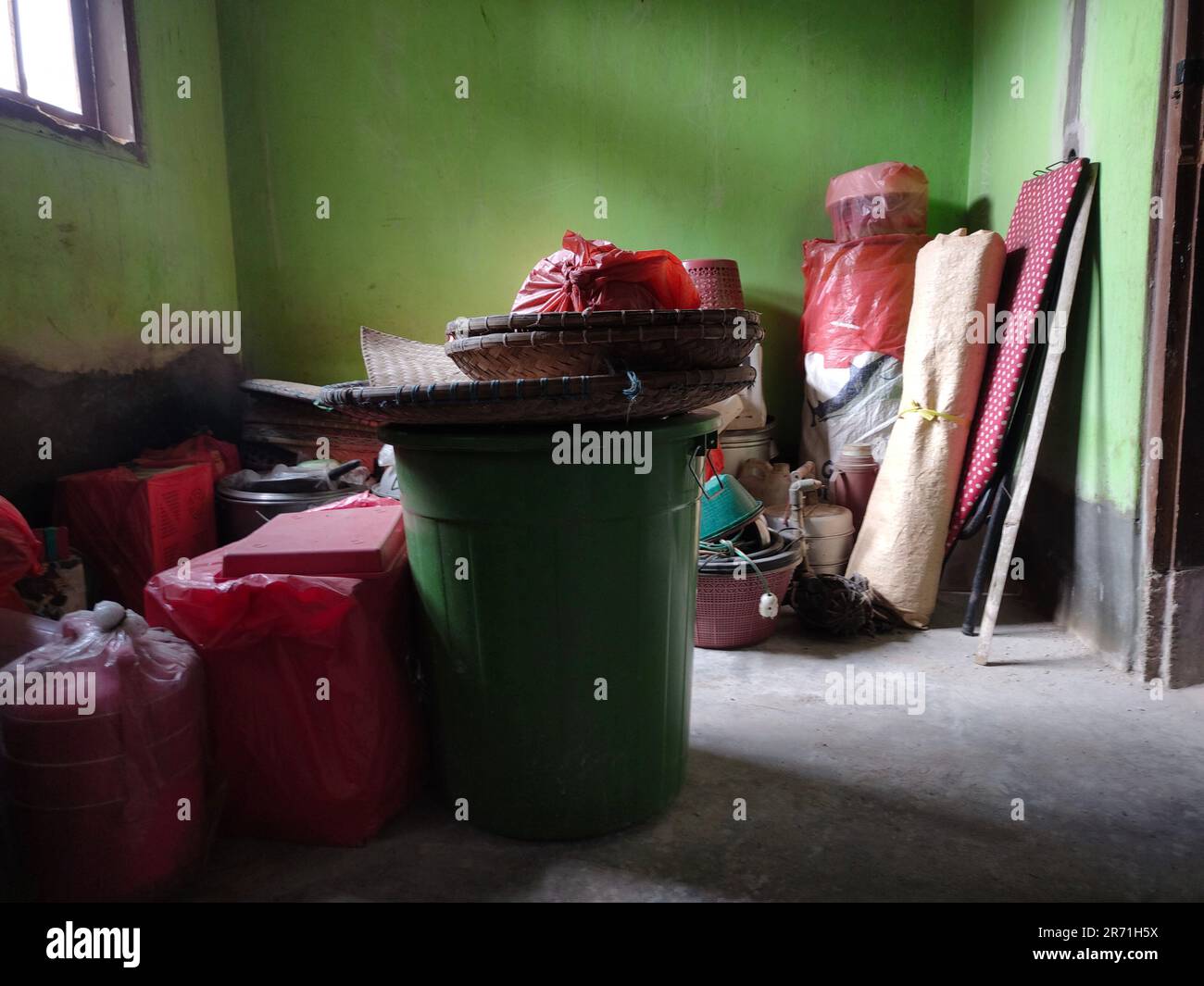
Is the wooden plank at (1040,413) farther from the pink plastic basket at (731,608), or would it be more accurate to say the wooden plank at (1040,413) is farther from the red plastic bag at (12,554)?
the red plastic bag at (12,554)

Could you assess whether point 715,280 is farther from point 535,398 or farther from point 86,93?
point 86,93

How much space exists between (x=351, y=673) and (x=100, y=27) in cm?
297

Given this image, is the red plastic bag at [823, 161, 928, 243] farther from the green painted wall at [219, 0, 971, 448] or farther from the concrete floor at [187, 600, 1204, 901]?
the concrete floor at [187, 600, 1204, 901]

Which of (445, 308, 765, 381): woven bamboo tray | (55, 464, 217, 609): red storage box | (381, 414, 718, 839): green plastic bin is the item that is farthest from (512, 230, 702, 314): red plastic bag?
(55, 464, 217, 609): red storage box

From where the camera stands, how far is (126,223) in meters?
3.01

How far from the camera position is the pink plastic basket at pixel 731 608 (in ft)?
8.44

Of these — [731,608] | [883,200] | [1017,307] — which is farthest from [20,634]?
[883,200]

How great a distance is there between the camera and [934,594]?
2795mm

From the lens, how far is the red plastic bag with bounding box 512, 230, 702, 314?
5.24 ft

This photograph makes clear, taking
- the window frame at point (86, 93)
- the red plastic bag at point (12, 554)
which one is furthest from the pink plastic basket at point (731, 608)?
the window frame at point (86, 93)

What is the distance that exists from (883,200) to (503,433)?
263 cm

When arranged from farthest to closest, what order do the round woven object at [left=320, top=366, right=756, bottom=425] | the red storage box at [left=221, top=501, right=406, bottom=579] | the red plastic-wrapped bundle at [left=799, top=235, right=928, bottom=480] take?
the red plastic-wrapped bundle at [left=799, top=235, right=928, bottom=480] → the red storage box at [left=221, top=501, right=406, bottom=579] → the round woven object at [left=320, top=366, right=756, bottom=425]

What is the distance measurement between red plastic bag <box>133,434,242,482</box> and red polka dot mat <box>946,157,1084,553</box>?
2758 millimetres
